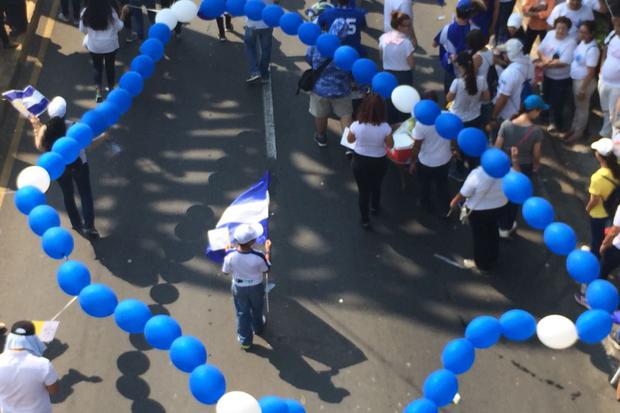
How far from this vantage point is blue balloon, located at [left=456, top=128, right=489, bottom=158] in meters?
7.75

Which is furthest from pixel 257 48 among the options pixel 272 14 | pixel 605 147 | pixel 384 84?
pixel 605 147

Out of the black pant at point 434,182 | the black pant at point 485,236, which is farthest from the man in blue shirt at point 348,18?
the black pant at point 485,236

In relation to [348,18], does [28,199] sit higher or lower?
lower

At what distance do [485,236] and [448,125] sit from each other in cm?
119

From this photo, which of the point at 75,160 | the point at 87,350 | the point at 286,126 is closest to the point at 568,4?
the point at 286,126

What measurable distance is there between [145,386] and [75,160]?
252 cm

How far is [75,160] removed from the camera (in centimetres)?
808

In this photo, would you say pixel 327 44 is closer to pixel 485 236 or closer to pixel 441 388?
pixel 485 236

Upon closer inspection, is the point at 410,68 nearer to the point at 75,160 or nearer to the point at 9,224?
the point at 75,160

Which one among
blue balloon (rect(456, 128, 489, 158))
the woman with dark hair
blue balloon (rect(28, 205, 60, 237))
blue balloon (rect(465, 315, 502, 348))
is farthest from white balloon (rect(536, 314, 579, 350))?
blue balloon (rect(28, 205, 60, 237))

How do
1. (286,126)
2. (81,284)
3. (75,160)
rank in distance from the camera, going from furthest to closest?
(286,126) → (75,160) → (81,284)

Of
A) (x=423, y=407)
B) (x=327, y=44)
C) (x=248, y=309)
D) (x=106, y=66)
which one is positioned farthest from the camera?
(x=106, y=66)

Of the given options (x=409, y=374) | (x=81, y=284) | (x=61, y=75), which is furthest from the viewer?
(x=61, y=75)

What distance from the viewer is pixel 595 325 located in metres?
6.31
